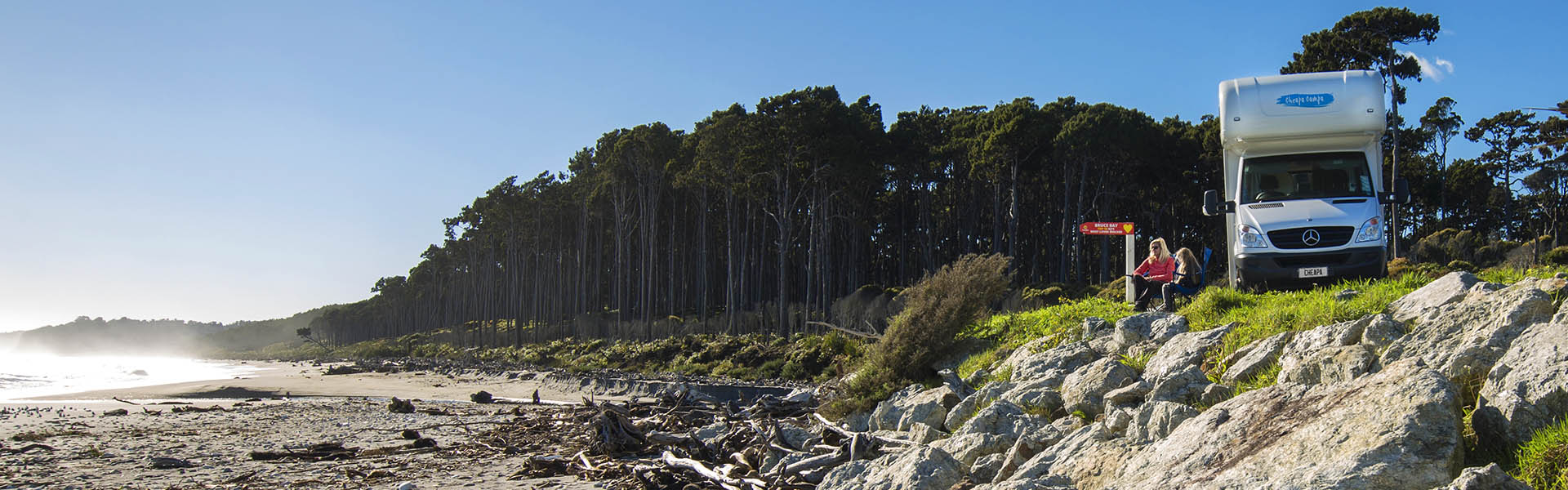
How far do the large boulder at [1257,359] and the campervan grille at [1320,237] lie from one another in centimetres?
519

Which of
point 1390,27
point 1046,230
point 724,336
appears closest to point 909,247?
point 1046,230

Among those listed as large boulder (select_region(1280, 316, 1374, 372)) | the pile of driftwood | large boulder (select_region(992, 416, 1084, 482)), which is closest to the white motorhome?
large boulder (select_region(1280, 316, 1374, 372))

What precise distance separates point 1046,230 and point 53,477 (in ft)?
147

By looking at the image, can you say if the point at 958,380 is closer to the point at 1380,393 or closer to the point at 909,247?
the point at 1380,393

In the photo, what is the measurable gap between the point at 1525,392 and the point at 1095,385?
320 cm

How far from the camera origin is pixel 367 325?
12406 cm

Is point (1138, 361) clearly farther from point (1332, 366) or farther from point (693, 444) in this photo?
point (693, 444)

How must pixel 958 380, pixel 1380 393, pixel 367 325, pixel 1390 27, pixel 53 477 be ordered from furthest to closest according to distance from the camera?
pixel 367 325
pixel 1390 27
pixel 53 477
pixel 958 380
pixel 1380 393

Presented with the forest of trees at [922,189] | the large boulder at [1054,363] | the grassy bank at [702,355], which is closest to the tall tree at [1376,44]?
the forest of trees at [922,189]

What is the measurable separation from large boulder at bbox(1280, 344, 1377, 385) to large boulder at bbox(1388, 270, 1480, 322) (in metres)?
0.92

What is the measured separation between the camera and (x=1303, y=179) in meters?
12.7

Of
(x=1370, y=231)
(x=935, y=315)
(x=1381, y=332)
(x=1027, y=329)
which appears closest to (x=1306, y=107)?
(x=1370, y=231)

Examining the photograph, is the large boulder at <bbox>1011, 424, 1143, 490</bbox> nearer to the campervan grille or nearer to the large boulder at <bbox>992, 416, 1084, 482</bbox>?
the large boulder at <bbox>992, 416, 1084, 482</bbox>

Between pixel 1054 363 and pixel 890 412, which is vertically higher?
pixel 1054 363
